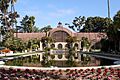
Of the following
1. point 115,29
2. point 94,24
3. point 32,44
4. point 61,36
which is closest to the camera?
point 115,29

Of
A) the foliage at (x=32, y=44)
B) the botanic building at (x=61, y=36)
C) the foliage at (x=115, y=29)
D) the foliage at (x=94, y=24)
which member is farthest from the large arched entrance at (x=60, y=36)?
the foliage at (x=115, y=29)

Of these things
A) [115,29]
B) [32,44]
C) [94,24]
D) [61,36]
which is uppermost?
[94,24]

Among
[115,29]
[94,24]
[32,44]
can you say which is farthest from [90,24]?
[115,29]

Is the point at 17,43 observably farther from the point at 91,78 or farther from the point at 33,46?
the point at 91,78

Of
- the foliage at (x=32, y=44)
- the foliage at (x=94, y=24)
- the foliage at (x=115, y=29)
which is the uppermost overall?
the foliage at (x=94, y=24)

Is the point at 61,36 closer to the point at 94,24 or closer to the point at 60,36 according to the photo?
the point at 60,36

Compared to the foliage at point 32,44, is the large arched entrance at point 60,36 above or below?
above

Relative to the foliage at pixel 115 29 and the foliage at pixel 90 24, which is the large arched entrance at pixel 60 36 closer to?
the foliage at pixel 90 24

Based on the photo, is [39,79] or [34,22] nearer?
[39,79]

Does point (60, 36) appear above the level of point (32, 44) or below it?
above

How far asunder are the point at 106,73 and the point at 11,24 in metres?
60.0

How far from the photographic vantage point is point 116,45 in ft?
176

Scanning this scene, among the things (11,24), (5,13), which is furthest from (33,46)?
(5,13)

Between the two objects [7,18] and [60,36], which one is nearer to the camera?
[7,18]
